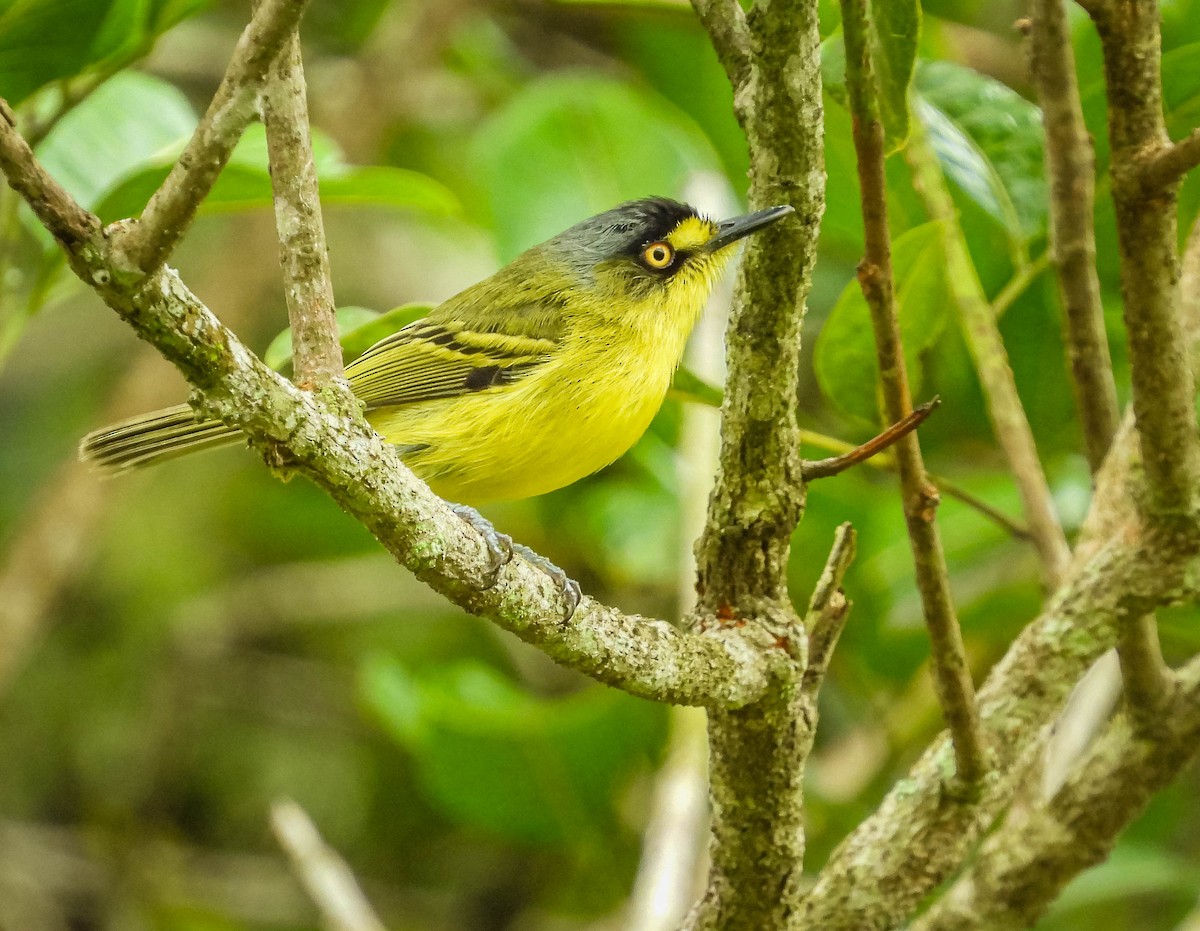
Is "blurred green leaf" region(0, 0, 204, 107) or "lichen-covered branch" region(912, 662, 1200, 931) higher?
"blurred green leaf" region(0, 0, 204, 107)

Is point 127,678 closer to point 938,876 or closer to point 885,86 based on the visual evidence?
point 938,876

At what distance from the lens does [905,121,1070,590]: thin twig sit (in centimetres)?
236

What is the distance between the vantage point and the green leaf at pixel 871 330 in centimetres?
211

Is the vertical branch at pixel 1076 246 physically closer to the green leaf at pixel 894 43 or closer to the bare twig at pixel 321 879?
the green leaf at pixel 894 43

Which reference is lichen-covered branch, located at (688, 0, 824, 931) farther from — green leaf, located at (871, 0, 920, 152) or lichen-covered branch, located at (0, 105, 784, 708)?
green leaf, located at (871, 0, 920, 152)

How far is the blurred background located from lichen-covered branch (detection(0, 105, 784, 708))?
743mm

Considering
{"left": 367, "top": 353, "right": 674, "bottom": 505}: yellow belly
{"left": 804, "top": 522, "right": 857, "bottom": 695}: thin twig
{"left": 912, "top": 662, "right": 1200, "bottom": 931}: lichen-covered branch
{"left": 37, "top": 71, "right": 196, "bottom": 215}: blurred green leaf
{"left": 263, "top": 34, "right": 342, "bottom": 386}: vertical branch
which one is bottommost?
{"left": 912, "top": 662, "right": 1200, "bottom": 931}: lichen-covered branch

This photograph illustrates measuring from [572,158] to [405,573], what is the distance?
1685 mm

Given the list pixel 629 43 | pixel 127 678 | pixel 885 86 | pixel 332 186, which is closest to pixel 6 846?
pixel 127 678

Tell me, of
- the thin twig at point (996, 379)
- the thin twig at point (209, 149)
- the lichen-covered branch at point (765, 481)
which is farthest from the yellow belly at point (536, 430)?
the thin twig at point (209, 149)

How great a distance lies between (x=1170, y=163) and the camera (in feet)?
5.38

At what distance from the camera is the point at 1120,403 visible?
3.11m

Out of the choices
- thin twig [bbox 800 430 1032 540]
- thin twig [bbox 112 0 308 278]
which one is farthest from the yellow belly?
thin twig [bbox 112 0 308 278]

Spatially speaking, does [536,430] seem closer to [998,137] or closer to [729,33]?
[998,137]
